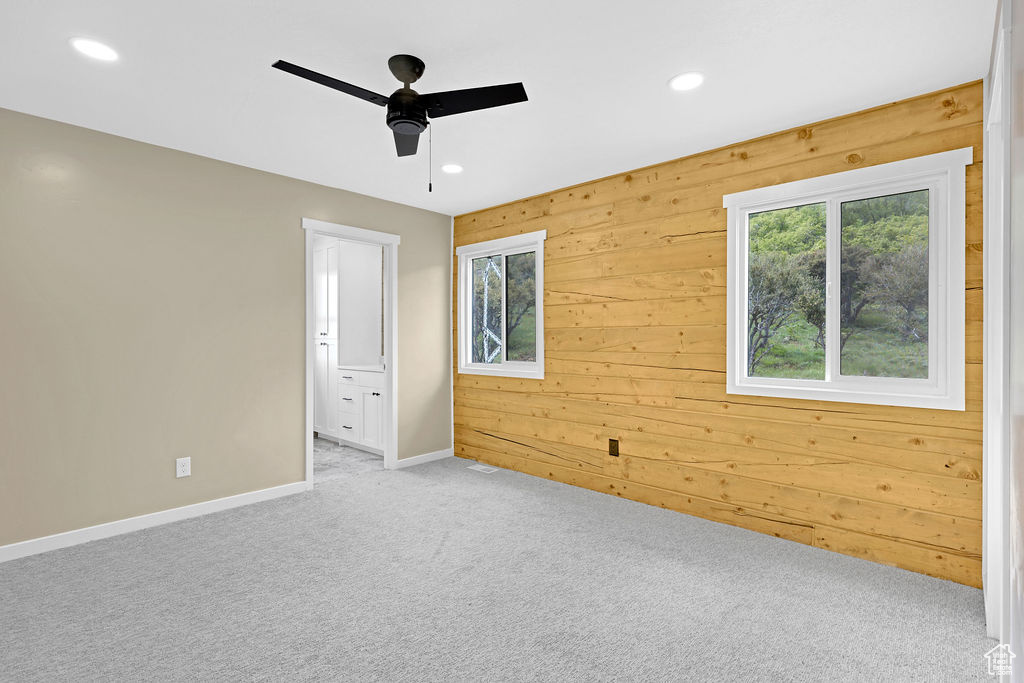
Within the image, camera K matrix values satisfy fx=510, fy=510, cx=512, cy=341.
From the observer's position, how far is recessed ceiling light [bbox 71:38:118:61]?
7.25 feet

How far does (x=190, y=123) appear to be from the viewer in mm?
3029

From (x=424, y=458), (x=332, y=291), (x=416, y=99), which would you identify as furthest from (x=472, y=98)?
(x=332, y=291)

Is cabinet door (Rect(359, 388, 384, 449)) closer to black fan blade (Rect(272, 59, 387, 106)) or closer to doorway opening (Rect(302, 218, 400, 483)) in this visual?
doorway opening (Rect(302, 218, 400, 483))

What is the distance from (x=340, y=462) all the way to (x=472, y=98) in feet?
13.0

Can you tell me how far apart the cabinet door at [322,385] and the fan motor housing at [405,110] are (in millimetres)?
4077

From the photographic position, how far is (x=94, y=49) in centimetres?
227

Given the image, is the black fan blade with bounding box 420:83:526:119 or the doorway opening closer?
the black fan blade with bounding box 420:83:526:119

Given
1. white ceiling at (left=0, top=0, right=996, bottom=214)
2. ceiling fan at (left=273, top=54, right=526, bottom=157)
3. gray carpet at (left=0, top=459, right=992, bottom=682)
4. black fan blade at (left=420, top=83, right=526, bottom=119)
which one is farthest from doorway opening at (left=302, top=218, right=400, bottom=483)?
black fan blade at (left=420, top=83, right=526, bottom=119)

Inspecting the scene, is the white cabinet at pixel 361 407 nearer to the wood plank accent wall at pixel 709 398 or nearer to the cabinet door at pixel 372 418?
the cabinet door at pixel 372 418

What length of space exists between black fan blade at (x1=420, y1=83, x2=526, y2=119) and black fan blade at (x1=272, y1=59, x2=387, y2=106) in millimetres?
219

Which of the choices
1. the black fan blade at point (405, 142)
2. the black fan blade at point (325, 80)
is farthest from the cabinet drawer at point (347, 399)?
the black fan blade at point (325, 80)

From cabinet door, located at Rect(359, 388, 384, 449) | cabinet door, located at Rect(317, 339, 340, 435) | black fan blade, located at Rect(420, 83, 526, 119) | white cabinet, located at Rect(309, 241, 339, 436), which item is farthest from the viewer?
cabinet door, located at Rect(317, 339, 340, 435)

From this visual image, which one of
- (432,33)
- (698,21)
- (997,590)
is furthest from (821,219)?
(432,33)

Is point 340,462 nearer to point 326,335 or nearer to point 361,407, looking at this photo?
point 361,407
